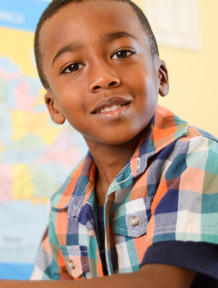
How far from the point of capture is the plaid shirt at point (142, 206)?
0.63 m

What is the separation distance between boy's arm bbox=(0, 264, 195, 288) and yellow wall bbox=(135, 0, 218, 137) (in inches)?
43.4

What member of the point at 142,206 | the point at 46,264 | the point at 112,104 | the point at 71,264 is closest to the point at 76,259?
the point at 71,264

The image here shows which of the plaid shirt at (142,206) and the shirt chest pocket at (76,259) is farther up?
the plaid shirt at (142,206)

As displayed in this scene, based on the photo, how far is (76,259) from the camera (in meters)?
0.96

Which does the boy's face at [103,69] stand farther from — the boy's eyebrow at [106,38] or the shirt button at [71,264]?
the shirt button at [71,264]

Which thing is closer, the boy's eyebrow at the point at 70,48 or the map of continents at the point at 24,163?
the boy's eyebrow at the point at 70,48

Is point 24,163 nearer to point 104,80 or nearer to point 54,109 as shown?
point 54,109

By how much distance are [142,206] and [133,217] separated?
31mm

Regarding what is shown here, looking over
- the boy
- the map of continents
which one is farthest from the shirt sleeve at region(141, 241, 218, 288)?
the map of continents

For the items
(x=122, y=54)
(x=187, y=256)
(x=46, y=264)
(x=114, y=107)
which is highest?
(x=122, y=54)

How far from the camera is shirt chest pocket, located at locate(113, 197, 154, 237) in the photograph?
0.75 metres

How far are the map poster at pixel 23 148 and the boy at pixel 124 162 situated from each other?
1.36ft

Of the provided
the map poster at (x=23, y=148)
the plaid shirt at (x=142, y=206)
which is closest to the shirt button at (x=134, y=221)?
the plaid shirt at (x=142, y=206)

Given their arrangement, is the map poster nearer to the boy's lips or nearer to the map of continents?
the map of continents
